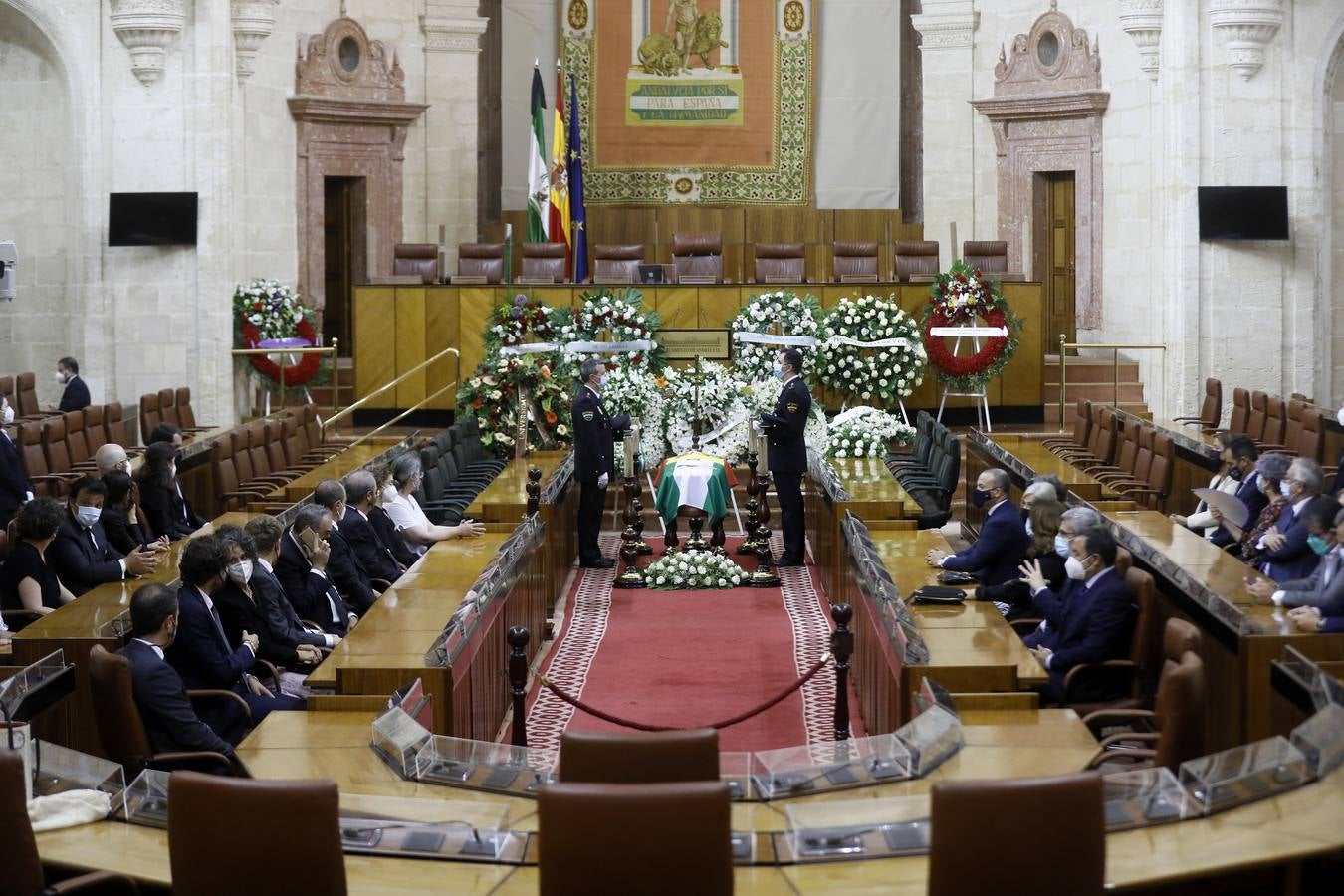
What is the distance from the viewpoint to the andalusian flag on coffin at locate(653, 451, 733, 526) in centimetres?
1270

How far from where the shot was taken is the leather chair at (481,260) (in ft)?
60.4

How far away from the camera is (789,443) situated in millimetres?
12312

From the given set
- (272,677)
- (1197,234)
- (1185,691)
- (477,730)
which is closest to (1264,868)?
(1185,691)

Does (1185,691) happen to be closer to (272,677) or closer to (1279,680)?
(1279,680)

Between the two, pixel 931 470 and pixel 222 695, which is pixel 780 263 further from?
pixel 222 695

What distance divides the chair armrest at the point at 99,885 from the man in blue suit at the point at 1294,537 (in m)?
5.53

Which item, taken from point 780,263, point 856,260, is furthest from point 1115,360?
point 780,263

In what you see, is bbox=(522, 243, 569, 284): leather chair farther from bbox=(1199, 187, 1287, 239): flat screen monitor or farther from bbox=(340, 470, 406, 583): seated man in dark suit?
bbox=(340, 470, 406, 583): seated man in dark suit

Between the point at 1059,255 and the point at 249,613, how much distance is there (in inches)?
543

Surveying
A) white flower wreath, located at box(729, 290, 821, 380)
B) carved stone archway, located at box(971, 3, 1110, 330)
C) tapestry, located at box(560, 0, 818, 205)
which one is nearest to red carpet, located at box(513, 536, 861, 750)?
white flower wreath, located at box(729, 290, 821, 380)

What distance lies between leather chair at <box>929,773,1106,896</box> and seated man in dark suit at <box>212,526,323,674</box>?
4193 mm

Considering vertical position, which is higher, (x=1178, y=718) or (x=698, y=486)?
(x=698, y=486)

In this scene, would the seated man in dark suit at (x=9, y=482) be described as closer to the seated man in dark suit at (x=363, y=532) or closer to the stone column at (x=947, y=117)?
the seated man in dark suit at (x=363, y=532)

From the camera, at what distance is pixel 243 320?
17.3 metres
